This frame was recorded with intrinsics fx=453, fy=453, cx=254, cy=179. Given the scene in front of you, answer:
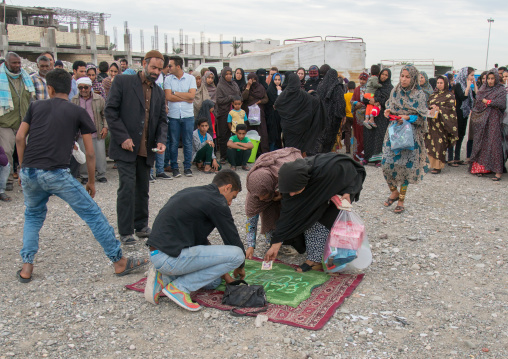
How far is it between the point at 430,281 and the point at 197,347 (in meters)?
2.17

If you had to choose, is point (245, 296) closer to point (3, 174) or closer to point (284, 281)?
point (284, 281)

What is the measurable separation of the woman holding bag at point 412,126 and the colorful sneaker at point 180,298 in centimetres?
348

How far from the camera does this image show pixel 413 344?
301 centimetres

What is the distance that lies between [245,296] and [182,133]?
5.41 meters

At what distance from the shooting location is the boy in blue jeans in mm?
3723

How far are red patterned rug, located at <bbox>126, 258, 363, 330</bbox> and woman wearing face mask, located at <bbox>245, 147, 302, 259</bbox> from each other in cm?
74

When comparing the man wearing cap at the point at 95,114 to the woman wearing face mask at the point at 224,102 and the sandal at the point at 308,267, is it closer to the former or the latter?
the woman wearing face mask at the point at 224,102

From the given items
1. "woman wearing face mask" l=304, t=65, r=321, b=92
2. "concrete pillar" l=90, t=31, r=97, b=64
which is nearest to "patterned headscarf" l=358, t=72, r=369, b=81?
"woman wearing face mask" l=304, t=65, r=321, b=92

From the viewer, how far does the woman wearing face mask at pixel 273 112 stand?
10000mm

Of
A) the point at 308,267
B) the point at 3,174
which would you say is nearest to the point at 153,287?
the point at 308,267

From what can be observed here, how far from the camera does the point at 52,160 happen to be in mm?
3719

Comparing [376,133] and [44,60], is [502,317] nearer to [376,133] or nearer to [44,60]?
[376,133]

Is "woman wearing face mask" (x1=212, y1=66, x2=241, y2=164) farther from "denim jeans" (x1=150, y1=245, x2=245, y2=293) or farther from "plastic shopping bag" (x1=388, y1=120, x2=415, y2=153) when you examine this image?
"denim jeans" (x1=150, y1=245, x2=245, y2=293)

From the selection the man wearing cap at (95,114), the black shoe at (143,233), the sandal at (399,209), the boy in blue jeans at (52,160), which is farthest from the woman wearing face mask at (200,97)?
the boy in blue jeans at (52,160)
